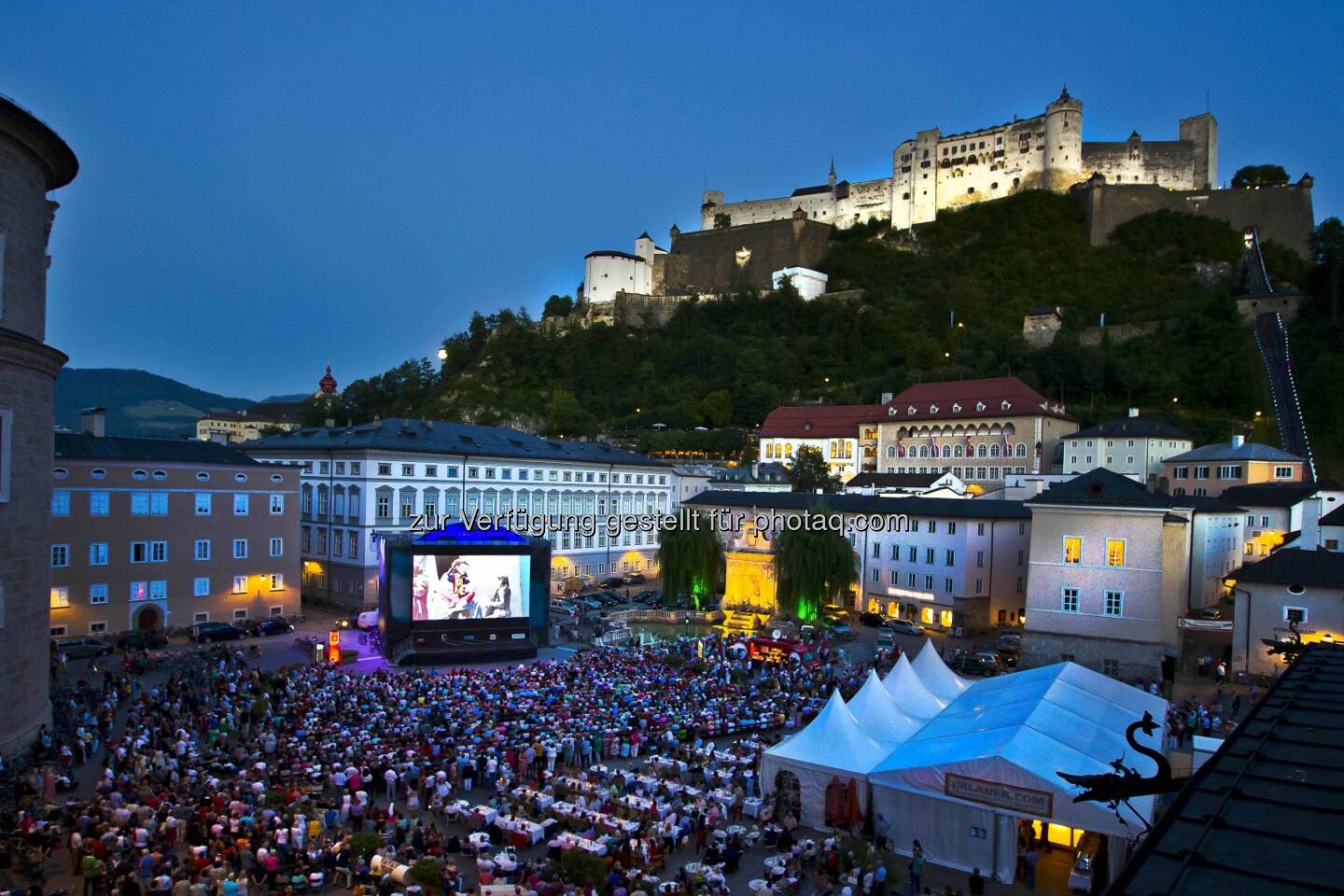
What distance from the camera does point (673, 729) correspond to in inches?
772

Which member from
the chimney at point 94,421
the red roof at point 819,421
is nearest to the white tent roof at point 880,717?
the chimney at point 94,421

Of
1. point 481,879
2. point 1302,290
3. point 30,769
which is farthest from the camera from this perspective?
point 1302,290

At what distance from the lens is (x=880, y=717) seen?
17359 mm

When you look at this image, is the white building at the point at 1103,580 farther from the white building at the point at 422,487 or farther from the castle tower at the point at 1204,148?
the castle tower at the point at 1204,148

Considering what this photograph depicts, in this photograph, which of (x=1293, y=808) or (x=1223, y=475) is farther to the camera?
(x=1223, y=475)

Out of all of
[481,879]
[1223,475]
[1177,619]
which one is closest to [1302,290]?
[1223,475]

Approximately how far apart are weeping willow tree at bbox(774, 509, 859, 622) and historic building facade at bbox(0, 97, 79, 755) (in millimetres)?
26814

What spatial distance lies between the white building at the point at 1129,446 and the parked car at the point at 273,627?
46.1 meters

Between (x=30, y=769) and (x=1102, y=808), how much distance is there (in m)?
17.4

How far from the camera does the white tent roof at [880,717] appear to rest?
16.8m

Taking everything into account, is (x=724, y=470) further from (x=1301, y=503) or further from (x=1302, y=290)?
(x=1302, y=290)

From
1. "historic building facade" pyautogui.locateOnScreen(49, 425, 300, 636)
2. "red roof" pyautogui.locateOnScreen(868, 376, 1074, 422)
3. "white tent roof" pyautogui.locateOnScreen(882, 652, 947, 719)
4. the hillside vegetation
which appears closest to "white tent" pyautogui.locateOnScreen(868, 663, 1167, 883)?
"white tent roof" pyautogui.locateOnScreen(882, 652, 947, 719)

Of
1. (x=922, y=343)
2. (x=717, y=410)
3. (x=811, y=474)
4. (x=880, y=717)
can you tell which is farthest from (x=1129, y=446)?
(x=880, y=717)

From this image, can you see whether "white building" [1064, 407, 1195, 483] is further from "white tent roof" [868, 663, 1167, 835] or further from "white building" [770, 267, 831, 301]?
"white building" [770, 267, 831, 301]
